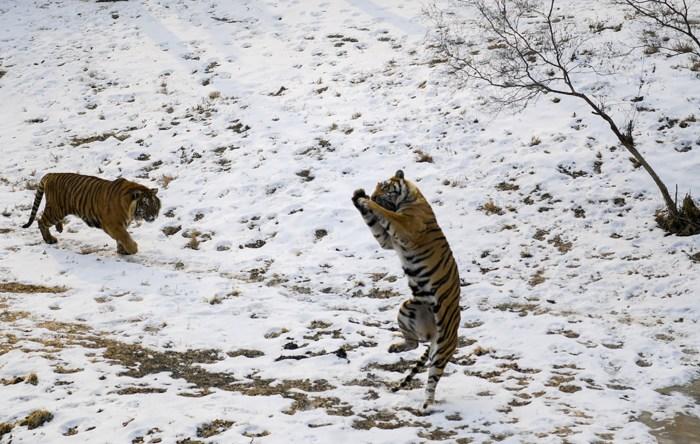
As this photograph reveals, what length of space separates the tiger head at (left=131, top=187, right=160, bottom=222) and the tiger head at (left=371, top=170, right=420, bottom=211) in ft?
18.8

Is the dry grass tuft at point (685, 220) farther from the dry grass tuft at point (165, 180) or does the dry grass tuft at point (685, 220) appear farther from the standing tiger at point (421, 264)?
the dry grass tuft at point (165, 180)

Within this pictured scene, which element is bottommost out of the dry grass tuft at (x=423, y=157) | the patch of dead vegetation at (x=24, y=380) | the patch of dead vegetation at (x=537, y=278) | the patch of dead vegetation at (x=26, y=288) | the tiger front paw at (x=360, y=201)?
the patch of dead vegetation at (x=24, y=380)

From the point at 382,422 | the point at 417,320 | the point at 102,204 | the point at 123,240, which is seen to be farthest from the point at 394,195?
the point at 102,204

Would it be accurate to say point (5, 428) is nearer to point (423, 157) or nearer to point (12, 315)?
point (12, 315)

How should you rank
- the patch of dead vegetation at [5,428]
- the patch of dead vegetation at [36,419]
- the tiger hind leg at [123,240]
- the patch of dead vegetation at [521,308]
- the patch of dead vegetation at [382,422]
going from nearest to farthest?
the patch of dead vegetation at [5,428] → the patch of dead vegetation at [36,419] → the patch of dead vegetation at [382,422] → the patch of dead vegetation at [521,308] → the tiger hind leg at [123,240]

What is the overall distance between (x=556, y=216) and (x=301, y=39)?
1114 cm

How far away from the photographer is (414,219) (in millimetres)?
6453

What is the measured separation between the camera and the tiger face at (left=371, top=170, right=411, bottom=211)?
6.73 m

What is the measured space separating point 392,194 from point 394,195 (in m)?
0.02

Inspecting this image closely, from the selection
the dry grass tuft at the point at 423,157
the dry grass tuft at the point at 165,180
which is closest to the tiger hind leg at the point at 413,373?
the dry grass tuft at the point at 423,157

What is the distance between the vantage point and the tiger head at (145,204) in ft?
36.3

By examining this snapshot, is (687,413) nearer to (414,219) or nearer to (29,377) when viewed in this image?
(414,219)

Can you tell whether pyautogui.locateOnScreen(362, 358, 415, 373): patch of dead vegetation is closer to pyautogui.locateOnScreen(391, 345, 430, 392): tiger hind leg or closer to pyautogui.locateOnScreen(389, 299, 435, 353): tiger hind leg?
pyautogui.locateOnScreen(391, 345, 430, 392): tiger hind leg

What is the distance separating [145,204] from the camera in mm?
11156
